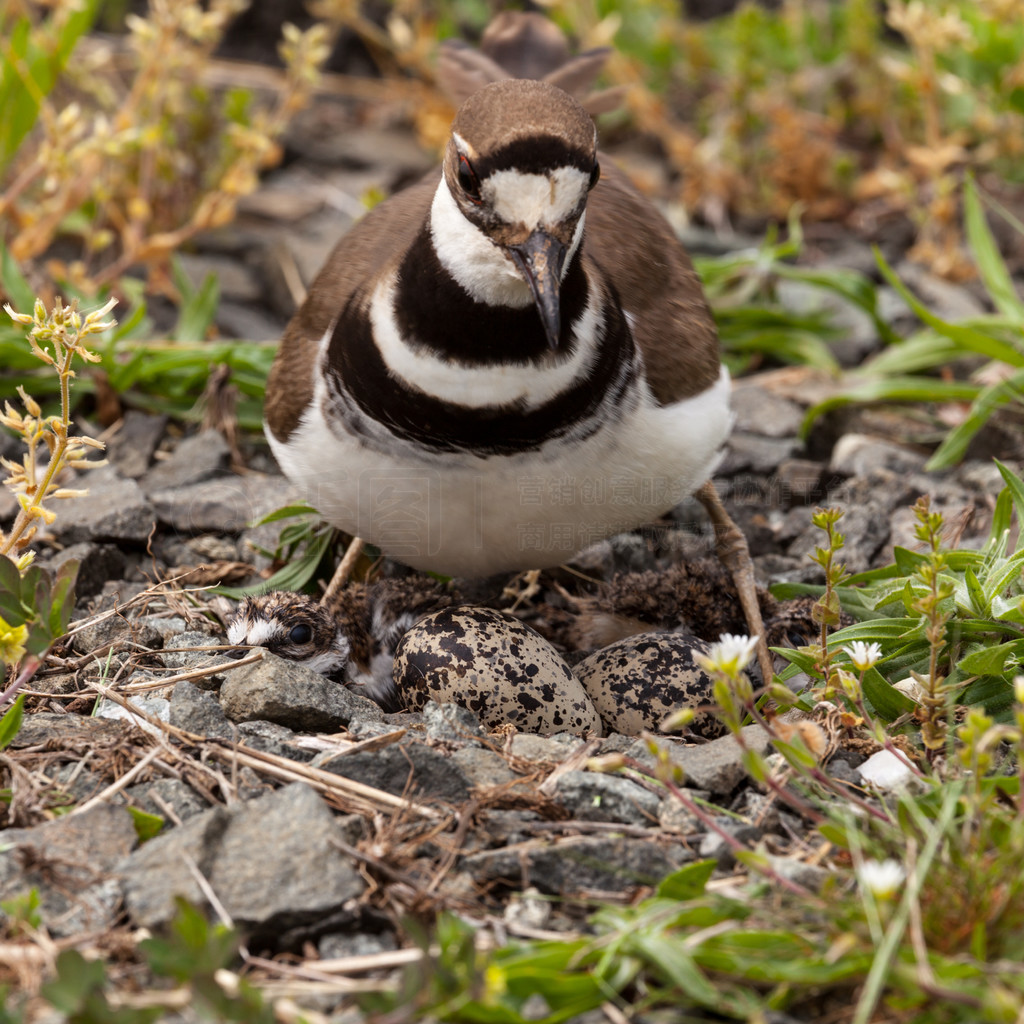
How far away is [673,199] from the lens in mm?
7258

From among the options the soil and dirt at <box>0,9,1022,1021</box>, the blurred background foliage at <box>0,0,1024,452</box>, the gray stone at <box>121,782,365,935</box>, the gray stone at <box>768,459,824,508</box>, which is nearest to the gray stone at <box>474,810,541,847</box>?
the soil and dirt at <box>0,9,1022,1021</box>

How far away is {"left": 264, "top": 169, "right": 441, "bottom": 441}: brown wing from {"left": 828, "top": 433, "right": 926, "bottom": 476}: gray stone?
76.6 inches

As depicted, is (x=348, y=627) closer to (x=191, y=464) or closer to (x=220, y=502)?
(x=220, y=502)

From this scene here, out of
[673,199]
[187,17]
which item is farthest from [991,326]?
[187,17]

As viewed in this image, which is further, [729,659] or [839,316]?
[839,316]

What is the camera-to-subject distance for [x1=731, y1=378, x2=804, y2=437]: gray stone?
5.33m

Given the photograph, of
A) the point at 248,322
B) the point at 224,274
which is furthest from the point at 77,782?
the point at 224,274

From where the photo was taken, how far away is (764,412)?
5.41 meters

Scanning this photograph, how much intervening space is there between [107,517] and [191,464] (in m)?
0.58

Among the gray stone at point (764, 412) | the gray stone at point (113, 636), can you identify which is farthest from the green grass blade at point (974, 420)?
the gray stone at point (113, 636)

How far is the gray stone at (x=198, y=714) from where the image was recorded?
305cm

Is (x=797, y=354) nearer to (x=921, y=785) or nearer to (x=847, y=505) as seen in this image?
(x=847, y=505)

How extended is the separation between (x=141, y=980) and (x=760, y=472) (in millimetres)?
3398

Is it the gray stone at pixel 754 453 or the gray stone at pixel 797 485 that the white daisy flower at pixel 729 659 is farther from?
the gray stone at pixel 754 453
